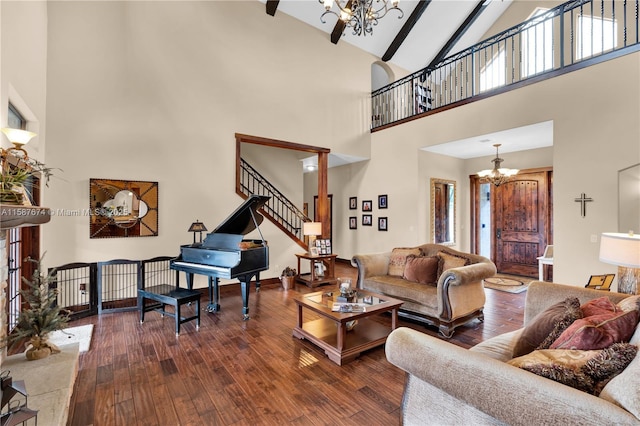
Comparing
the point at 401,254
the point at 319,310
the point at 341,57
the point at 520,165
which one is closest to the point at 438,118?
the point at 520,165

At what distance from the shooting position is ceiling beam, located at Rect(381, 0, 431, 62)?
6.60m

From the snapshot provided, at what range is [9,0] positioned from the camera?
2676 mm

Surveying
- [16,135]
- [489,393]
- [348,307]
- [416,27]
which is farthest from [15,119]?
[416,27]

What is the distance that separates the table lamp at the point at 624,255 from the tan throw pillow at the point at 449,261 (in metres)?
1.41

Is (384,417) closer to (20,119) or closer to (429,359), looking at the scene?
(429,359)

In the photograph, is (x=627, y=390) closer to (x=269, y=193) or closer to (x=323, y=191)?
(x=323, y=191)

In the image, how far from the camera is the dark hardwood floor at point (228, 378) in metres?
2.02

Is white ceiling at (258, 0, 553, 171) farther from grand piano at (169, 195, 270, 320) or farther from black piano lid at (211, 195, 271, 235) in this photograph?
grand piano at (169, 195, 270, 320)

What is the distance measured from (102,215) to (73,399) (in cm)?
280

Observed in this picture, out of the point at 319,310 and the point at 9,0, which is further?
the point at 319,310

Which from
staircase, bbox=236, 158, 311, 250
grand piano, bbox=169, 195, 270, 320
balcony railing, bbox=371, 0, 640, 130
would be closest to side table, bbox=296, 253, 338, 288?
staircase, bbox=236, 158, 311, 250

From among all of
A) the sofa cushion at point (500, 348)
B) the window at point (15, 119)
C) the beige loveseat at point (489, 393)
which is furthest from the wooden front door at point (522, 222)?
the window at point (15, 119)

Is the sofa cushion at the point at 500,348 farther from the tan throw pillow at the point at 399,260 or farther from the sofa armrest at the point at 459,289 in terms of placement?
the tan throw pillow at the point at 399,260

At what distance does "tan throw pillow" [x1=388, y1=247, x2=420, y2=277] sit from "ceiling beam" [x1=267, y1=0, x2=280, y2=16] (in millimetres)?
5211
